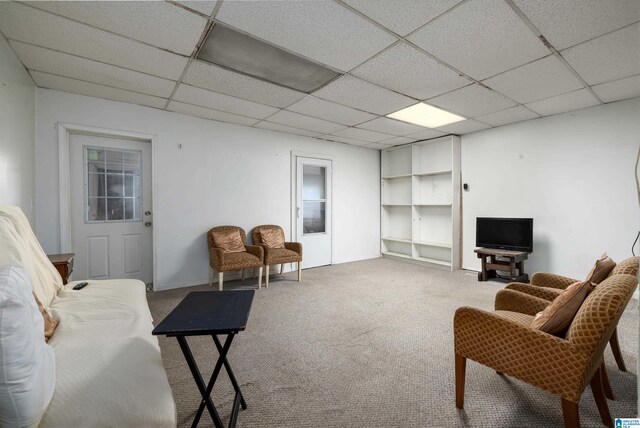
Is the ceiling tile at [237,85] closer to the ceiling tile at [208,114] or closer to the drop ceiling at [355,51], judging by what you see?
the drop ceiling at [355,51]

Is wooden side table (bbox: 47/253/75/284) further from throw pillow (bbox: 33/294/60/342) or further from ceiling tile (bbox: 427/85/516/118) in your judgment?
ceiling tile (bbox: 427/85/516/118)

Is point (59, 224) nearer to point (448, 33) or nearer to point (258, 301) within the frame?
point (258, 301)

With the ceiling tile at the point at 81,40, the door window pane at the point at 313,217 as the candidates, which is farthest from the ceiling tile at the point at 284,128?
the ceiling tile at the point at 81,40

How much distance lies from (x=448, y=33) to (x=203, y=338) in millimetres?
3266

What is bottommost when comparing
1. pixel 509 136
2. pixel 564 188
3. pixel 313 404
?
pixel 313 404

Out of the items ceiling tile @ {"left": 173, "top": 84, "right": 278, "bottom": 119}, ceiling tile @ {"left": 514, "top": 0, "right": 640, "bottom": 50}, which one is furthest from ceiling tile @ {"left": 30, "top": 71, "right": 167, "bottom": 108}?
ceiling tile @ {"left": 514, "top": 0, "right": 640, "bottom": 50}

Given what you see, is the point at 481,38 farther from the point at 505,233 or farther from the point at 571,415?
the point at 505,233

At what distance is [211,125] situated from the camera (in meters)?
4.43

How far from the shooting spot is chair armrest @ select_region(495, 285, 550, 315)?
6.48ft

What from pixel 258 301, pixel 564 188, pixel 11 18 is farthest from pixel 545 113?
pixel 11 18

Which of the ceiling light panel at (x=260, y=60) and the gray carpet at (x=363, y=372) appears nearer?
the gray carpet at (x=363, y=372)

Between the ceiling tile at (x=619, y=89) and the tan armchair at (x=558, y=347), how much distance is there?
9.49 ft

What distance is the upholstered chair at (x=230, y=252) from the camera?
12.7 feet

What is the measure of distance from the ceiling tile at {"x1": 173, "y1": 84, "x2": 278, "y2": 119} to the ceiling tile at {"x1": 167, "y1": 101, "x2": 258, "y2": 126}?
0.50 ft
